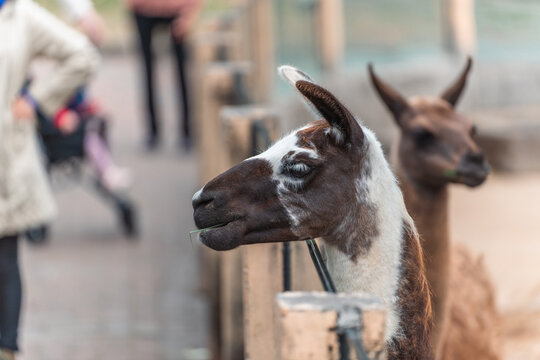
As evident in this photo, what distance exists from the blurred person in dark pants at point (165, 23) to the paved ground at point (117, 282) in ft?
2.70

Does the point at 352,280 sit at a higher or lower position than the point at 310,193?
lower

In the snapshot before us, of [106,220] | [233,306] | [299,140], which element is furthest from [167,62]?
[299,140]

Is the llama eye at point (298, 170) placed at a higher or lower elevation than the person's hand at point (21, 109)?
lower

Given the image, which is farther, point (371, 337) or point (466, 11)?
point (466, 11)

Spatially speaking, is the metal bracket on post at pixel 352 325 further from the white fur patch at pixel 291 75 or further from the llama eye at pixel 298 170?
the white fur patch at pixel 291 75

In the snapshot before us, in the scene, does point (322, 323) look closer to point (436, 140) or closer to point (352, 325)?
point (352, 325)

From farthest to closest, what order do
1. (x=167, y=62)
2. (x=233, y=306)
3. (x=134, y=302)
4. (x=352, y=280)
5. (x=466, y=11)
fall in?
1. (x=167, y=62)
2. (x=466, y=11)
3. (x=134, y=302)
4. (x=233, y=306)
5. (x=352, y=280)

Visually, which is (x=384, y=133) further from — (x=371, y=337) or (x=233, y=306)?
(x=371, y=337)

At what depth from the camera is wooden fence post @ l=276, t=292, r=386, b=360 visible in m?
2.16

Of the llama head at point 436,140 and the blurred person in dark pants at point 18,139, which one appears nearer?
the llama head at point 436,140

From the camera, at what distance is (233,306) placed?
17.4ft

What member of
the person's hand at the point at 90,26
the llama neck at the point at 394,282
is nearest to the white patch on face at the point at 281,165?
the llama neck at the point at 394,282

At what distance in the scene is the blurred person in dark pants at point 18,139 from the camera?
468cm

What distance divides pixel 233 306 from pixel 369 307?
3176 millimetres
